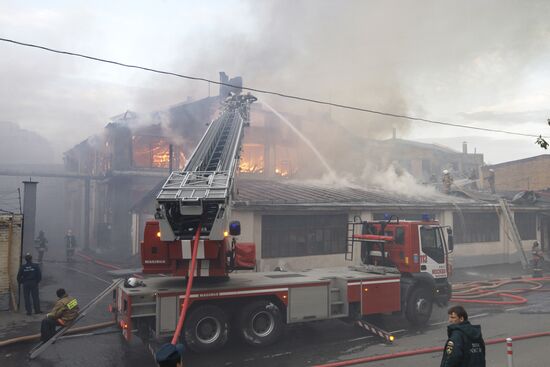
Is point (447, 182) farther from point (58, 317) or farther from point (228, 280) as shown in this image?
point (58, 317)

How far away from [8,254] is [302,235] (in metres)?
10.5

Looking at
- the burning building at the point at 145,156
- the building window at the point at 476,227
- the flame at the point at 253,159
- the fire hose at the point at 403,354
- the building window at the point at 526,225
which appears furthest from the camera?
the flame at the point at 253,159

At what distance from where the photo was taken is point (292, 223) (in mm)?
18172

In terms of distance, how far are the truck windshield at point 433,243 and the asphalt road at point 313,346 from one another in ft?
5.63

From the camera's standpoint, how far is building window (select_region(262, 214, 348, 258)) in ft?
57.7

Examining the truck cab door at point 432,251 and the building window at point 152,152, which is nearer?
the truck cab door at point 432,251

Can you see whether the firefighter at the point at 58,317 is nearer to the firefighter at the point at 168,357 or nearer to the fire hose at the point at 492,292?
the firefighter at the point at 168,357

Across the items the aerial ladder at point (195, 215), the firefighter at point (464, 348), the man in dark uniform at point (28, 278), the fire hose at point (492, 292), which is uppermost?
the aerial ladder at point (195, 215)

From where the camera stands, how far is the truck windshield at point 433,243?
1155 centimetres

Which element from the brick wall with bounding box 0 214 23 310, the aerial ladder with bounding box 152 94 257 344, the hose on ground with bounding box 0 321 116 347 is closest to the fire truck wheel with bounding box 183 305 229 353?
the aerial ladder with bounding box 152 94 257 344

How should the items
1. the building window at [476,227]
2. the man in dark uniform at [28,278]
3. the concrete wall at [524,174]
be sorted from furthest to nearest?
the concrete wall at [524,174]
the building window at [476,227]
the man in dark uniform at [28,278]

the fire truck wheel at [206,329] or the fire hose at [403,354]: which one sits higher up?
the fire truck wheel at [206,329]

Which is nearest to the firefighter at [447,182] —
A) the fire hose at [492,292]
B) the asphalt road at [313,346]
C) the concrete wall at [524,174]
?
the fire hose at [492,292]

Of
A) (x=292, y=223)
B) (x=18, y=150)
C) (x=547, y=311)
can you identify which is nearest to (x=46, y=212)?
(x=18, y=150)
